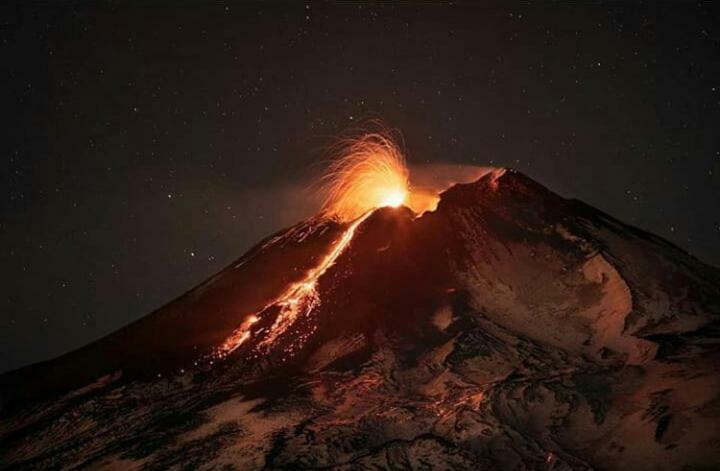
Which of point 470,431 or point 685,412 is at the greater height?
point 470,431

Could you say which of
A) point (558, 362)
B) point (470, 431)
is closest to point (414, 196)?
point (558, 362)

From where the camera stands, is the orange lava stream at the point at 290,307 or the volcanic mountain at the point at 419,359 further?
the orange lava stream at the point at 290,307

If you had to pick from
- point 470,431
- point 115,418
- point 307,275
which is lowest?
point 470,431

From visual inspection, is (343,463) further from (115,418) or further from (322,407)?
(115,418)

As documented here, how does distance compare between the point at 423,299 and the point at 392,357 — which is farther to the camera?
the point at 423,299

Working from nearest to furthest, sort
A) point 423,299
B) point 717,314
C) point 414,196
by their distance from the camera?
point 717,314, point 423,299, point 414,196
